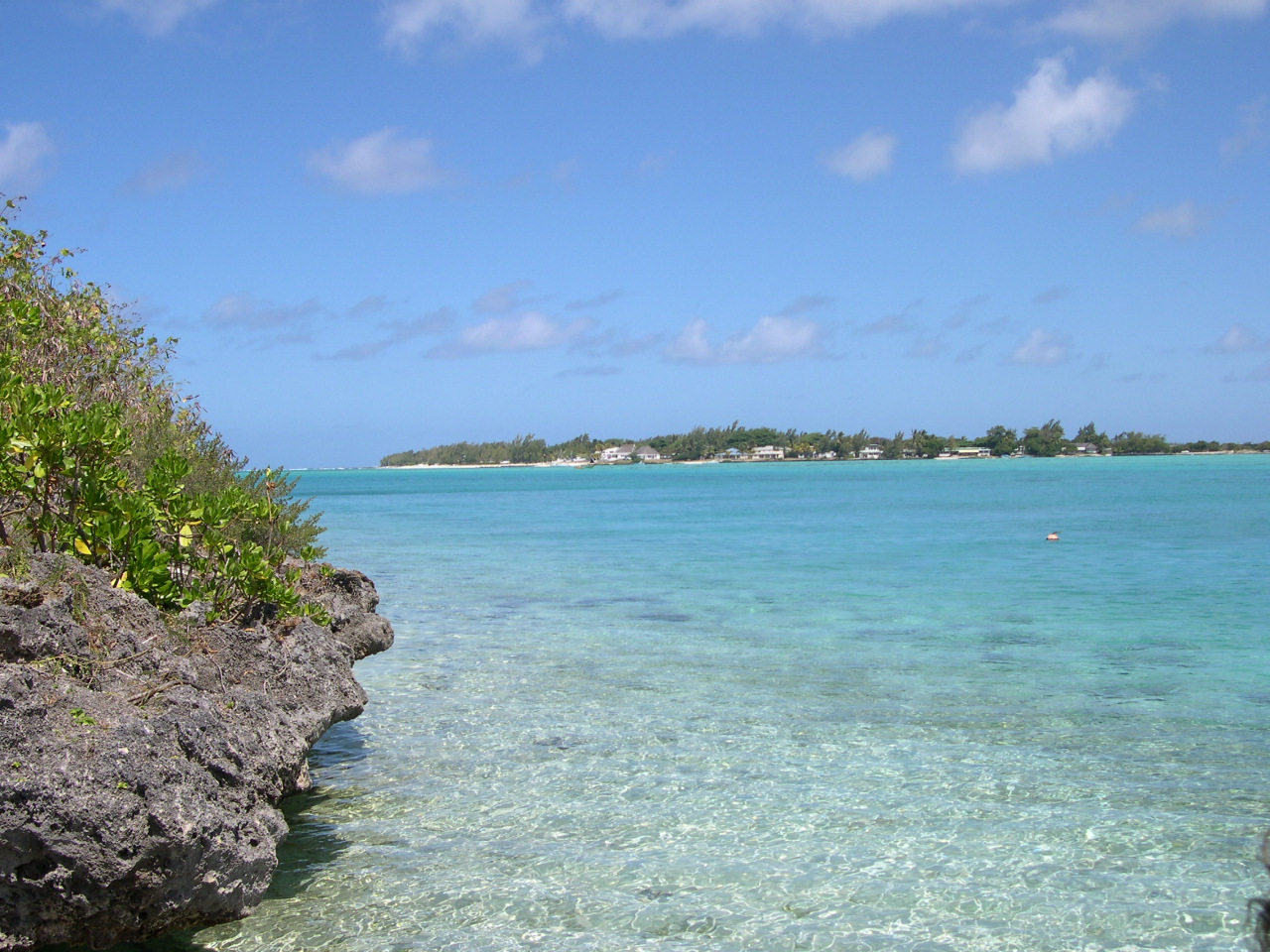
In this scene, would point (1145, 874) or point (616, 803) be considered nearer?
point (1145, 874)

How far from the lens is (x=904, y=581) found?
63.6ft

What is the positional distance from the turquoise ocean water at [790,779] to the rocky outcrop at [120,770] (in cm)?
80

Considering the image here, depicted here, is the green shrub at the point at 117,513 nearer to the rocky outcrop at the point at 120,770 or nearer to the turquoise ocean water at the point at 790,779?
the rocky outcrop at the point at 120,770

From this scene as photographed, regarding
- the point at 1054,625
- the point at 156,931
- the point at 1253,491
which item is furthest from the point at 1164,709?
the point at 1253,491

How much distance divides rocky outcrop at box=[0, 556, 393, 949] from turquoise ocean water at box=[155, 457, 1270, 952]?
2.63 feet

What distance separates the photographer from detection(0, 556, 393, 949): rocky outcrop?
142 inches

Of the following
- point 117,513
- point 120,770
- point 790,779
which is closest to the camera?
point 120,770

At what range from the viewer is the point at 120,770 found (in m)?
3.76

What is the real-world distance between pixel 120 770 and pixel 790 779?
4.49 meters

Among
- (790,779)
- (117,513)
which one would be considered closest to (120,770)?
(117,513)

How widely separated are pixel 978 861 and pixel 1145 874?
0.86 meters

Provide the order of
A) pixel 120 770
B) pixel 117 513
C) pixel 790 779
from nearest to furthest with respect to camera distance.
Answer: pixel 120 770 < pixel 117 513 < pixel 790 779

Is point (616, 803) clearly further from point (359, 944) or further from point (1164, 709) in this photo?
point (1164, 709)

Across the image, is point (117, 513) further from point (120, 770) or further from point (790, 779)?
point (790, 779)
